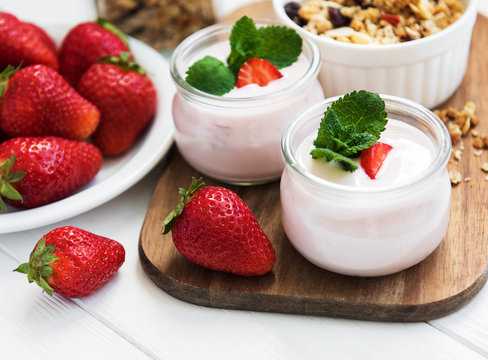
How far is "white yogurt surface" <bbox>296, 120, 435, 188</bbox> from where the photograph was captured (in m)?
1.25

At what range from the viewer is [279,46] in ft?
5.08

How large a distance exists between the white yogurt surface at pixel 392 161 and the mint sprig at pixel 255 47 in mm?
249

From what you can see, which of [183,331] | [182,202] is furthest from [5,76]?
[183,331]

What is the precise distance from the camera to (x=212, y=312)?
1.34m

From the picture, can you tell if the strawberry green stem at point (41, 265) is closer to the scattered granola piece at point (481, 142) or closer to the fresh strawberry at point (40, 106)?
the fresh strawberry at point (40, 106)

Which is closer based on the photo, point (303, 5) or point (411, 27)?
point (411, 27)

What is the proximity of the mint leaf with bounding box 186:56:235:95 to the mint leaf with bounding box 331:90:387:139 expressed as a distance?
28 centimetres

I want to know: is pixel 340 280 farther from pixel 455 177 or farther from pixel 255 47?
pixel 255 47

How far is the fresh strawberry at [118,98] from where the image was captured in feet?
5.35

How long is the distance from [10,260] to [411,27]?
1.01 meters

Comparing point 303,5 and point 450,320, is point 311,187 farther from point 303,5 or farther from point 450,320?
point 303,5

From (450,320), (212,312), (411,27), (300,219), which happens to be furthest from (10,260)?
(411,27)

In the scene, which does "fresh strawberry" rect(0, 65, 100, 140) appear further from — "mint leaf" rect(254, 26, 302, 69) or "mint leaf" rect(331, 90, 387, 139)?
"mint leaf" rect(331, 90, 387, 139)

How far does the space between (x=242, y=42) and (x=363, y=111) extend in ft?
1.18
